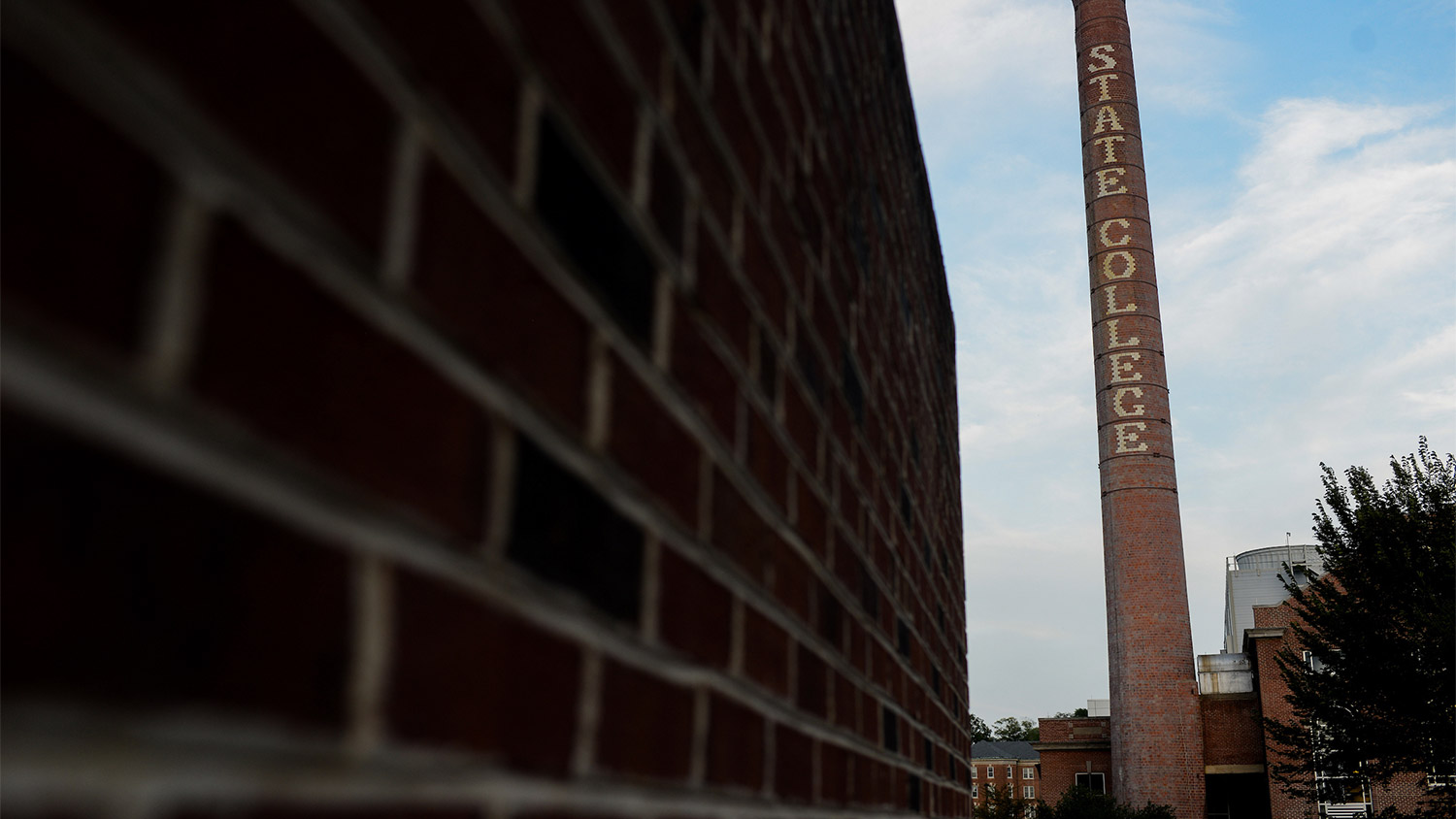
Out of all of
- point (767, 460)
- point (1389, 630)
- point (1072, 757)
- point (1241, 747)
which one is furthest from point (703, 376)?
point (1072, 757)

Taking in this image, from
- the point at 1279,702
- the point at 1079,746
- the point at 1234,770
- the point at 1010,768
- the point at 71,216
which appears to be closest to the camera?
the point at 71,216

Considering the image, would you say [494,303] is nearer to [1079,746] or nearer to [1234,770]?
[1234,770]

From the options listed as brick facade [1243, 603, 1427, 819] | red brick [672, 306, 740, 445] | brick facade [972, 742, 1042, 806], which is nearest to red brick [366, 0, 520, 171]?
red brick [672, 306, 740, 445]

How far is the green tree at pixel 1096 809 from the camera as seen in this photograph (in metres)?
19.6

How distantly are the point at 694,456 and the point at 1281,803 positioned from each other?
927 inches

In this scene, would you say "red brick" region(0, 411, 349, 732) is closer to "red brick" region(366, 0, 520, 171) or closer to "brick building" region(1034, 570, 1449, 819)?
"red brick" region(366, 0, 520, 171)

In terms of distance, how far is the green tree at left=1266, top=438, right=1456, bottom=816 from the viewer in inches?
513

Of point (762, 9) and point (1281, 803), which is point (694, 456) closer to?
point (762, 9)

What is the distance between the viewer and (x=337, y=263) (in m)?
0.38

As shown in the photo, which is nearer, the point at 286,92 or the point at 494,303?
the point at 286,92

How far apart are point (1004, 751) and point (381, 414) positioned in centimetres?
5624

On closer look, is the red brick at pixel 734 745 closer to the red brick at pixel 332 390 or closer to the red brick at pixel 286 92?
the red brick at pixel 332 390

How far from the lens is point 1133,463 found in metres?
21.9

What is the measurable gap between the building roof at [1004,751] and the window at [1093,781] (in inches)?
1078
